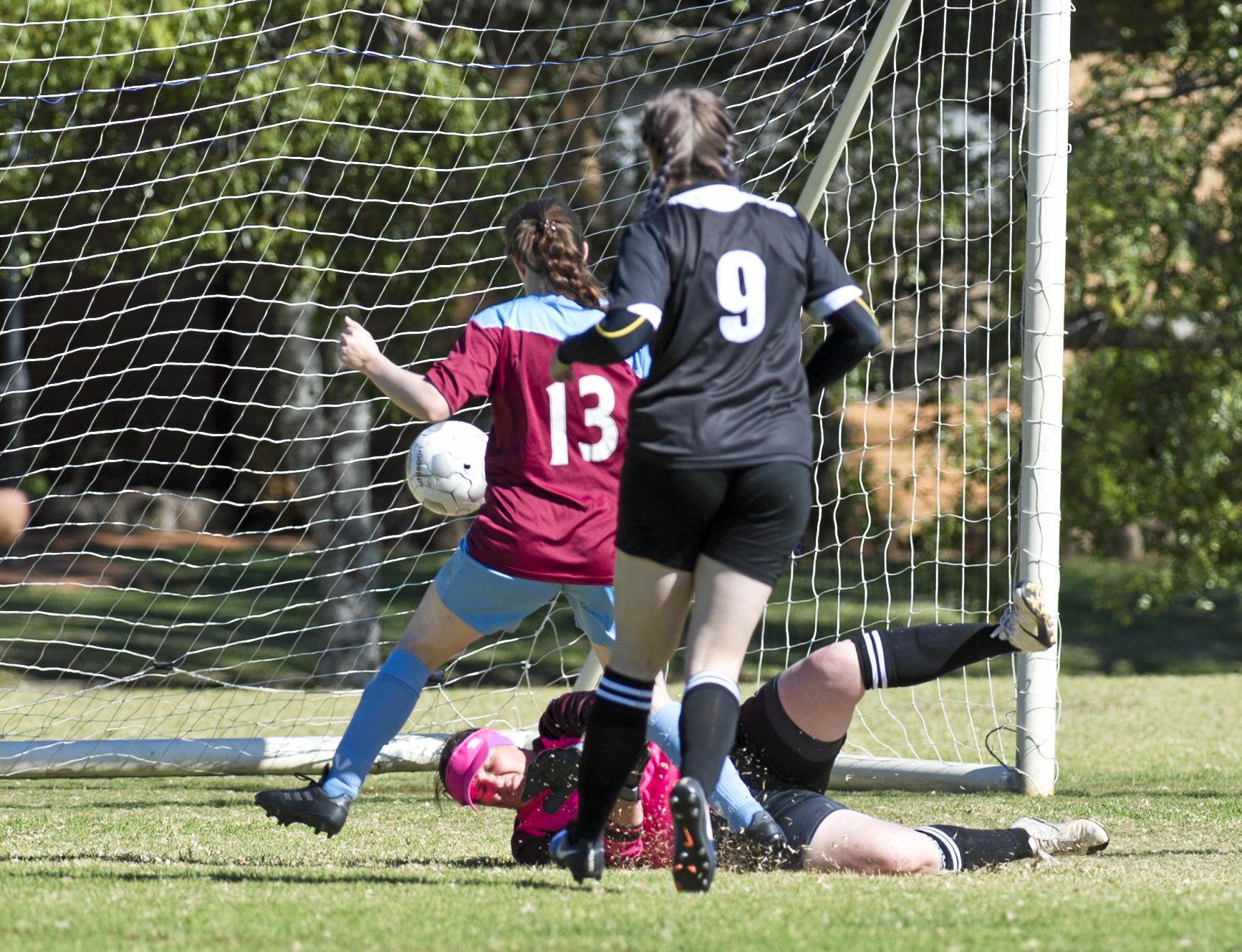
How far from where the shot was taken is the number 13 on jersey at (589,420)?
4.13 m

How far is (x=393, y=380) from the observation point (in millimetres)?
3941

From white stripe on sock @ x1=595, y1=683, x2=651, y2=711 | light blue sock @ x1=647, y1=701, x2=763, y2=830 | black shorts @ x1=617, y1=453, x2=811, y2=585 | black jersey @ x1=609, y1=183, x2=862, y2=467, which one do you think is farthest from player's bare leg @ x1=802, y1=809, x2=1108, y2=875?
black jersey @ x1=609, y1=183, x2=862, y2=467

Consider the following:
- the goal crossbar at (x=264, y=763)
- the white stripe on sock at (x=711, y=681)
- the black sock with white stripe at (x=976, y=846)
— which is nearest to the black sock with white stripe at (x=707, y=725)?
the white stripe on sock at (x=711, y=681)

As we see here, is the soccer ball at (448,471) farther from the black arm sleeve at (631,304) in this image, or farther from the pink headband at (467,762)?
the black arm sleeve at (631,304)

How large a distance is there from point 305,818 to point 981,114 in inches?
300

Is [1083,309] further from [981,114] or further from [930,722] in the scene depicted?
[930,722]

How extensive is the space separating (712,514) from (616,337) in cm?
47

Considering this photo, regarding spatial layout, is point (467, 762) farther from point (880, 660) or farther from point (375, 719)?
point (880, 660)

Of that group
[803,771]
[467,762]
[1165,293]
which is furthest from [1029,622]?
[1165,293]

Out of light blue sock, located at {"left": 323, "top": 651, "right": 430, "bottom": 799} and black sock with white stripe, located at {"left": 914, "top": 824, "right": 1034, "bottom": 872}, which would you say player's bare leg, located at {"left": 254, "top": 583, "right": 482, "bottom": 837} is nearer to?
light blue sock, located at {"left": 323, "top": 651, "right": 430, "bottom": 799}

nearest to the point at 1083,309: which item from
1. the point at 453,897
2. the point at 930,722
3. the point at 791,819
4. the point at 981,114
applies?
the point at 981,114

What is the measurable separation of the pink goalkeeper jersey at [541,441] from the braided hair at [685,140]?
2.31 feet

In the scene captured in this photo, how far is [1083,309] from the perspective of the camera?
11.2 metres

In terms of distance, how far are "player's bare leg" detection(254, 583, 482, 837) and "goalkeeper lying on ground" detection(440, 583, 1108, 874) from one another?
0.20 m
